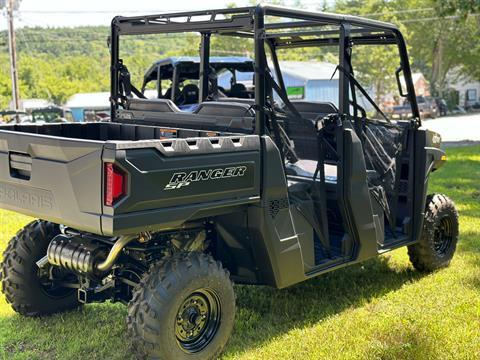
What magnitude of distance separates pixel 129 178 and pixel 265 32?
1501 millimetres

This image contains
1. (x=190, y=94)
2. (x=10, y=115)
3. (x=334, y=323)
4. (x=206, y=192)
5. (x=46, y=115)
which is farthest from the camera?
(x=10, y=115)

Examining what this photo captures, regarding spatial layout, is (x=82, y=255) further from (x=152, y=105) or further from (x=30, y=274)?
(x=152, y=105)

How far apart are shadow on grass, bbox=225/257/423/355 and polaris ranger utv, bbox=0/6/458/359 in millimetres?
409

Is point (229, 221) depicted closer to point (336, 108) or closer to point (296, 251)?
point (296, 251)

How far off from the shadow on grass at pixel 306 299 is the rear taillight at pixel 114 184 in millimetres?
1420

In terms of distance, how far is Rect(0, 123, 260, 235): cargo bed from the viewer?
Result: 3.40 metres

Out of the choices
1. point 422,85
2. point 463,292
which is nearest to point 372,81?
point 422,85

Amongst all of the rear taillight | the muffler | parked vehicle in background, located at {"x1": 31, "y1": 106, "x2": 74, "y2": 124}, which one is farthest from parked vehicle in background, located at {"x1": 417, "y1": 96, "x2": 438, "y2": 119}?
the rear taillight

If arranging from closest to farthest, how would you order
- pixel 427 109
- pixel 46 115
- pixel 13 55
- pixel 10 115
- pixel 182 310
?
1. pixel 182 310
2. pixel 46 115
3. pixel 10 115
4. pixel 13 55
5. pixel 427 109

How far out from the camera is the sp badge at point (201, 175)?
3.59 metres

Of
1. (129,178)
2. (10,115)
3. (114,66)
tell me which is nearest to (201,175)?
(129,178)

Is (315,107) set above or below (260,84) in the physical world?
below

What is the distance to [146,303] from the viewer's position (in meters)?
3.68

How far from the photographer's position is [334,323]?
466cm
